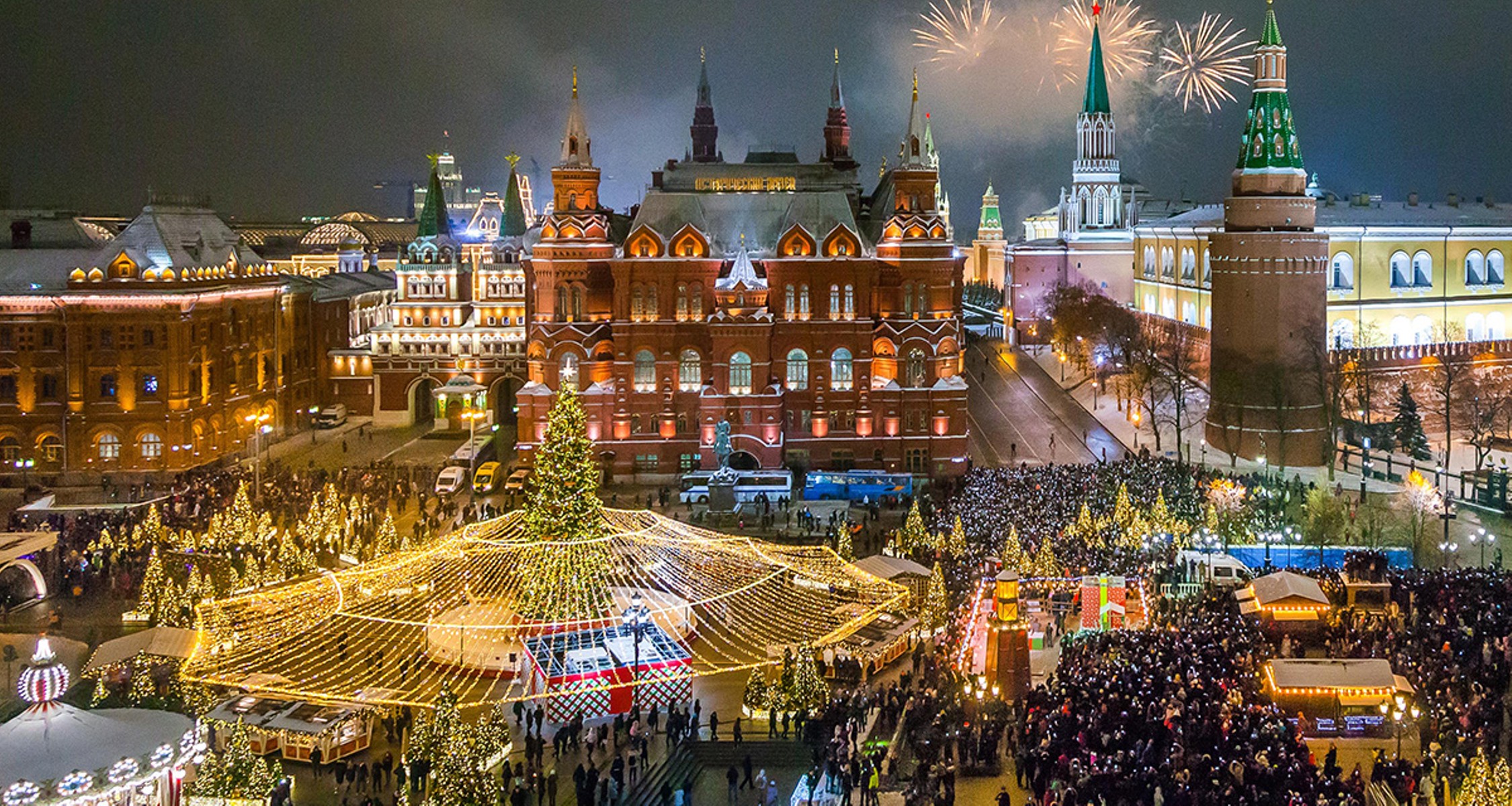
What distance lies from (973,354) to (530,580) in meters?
56.7

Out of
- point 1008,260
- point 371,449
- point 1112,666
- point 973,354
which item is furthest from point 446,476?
point 1008,260

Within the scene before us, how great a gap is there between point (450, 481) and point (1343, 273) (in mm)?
37714

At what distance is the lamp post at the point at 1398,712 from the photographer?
24094mm

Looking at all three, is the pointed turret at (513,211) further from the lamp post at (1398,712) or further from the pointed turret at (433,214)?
the lamp post at (1398,712)

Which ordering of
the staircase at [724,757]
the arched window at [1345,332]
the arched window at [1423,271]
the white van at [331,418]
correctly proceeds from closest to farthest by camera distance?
the staircase at [724,757], the arched window at [1345,332], the arched window at [1423,271], the white van at [331,418]

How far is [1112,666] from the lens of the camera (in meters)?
23.9

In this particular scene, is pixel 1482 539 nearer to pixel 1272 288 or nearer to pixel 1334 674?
pixel 1334 674

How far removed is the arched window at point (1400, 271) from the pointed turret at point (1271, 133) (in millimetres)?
11888

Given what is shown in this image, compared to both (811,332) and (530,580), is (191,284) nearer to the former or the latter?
(811,332)

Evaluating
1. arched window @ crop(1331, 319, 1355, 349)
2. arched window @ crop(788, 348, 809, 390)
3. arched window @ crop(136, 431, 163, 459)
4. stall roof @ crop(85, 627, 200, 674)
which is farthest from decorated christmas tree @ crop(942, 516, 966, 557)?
arched window @ crop(136, 431, 163, 459)

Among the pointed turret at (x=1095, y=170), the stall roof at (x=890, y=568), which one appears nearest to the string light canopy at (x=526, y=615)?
the stall roof at (x=890, y=568)

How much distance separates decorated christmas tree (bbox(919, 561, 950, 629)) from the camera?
30141 mm

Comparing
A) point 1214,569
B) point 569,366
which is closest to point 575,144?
point 569,366

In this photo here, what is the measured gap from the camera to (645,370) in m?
53.4
